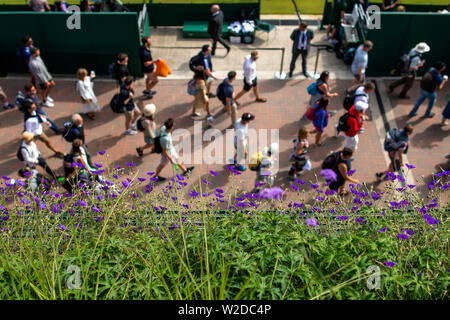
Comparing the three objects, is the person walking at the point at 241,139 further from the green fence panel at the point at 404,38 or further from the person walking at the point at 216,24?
the green fence panel at the point at 404,38

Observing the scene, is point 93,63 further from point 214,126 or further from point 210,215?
point 210,215

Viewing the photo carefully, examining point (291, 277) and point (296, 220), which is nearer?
point (291, 277)

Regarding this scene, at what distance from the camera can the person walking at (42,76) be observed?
37.0 feet

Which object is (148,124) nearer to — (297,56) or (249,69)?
(249,69)

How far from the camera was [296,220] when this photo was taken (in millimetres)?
5297

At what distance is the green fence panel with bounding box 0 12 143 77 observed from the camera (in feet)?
39.3

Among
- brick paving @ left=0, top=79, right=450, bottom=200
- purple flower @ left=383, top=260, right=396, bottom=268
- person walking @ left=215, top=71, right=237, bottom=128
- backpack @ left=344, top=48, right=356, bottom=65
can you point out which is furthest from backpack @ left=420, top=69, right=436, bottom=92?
purple flower @ left=383, top=260, right=396, bottom=268

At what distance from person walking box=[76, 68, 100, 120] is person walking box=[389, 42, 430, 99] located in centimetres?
804

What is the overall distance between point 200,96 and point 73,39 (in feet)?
14.3

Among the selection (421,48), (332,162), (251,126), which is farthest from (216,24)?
(332,162)

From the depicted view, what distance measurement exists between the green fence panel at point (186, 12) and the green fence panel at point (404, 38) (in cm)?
439

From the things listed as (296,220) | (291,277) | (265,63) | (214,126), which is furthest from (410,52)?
(291,277)

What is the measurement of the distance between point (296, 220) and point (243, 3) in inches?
441

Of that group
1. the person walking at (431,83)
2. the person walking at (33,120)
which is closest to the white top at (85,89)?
the person walking at (33,120)
